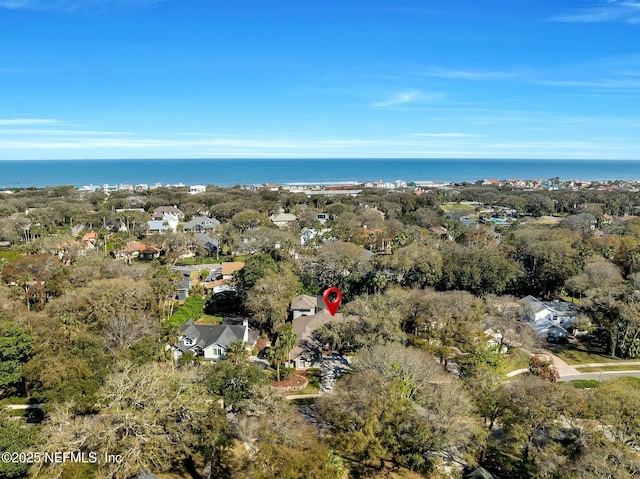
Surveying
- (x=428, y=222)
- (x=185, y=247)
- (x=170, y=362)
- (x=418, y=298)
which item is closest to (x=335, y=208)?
(x=428, y=222)

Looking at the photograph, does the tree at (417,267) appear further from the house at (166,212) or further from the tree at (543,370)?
the house at (166,212)

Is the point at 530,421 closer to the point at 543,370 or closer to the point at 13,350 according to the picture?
the point at 543,370

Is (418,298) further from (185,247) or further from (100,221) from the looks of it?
(100,221)

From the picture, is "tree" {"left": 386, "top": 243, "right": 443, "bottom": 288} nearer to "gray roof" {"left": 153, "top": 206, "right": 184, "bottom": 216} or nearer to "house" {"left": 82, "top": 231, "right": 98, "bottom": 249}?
"house" {"left": 82, "top": 231, "right": 98, "bottom": 249}

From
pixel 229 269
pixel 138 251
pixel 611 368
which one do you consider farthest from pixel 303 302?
pixel 138 251

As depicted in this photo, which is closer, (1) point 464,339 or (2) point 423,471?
(2) point 423,471
